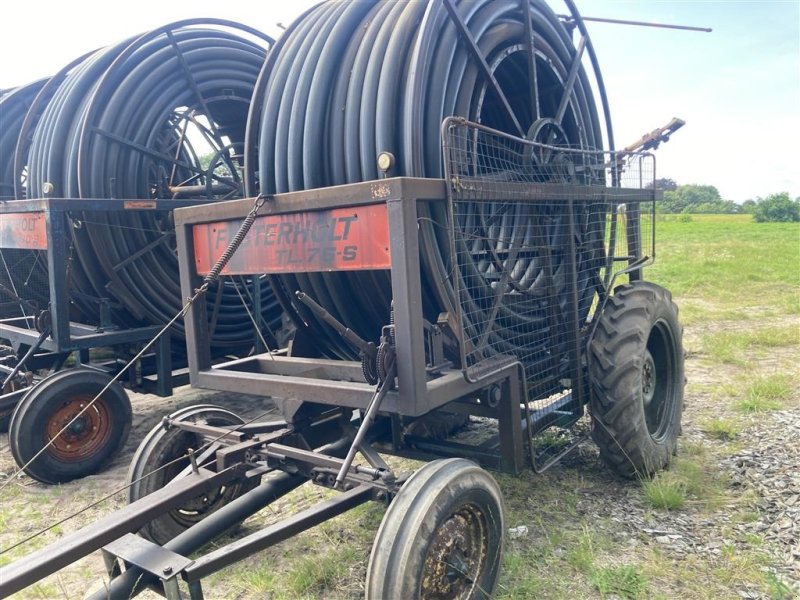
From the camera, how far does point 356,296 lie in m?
3.84

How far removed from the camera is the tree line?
5406cm

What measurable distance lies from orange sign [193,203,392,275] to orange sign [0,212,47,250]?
7.64ft

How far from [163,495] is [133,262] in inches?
144

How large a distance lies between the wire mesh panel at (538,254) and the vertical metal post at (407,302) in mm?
381

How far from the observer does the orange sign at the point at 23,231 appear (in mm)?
5412

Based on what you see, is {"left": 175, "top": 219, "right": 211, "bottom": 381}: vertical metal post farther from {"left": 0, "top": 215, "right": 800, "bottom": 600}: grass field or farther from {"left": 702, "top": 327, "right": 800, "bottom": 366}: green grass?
{"left": 702, "top": 327, "right": 800, "bottom": 366}: green grass

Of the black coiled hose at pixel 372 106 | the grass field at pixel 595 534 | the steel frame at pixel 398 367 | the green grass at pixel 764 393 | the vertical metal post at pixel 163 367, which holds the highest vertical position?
the black coiled hose at pixel 372 106

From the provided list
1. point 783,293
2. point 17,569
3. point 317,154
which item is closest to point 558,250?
point 317,154

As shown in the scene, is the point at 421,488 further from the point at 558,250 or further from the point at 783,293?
the point at 783,293

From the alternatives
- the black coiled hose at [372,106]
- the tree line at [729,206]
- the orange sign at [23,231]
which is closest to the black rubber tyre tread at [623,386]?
the black coiled hose at [372,106]

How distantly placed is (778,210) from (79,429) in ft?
193

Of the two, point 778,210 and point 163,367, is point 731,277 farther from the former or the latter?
point 778,210

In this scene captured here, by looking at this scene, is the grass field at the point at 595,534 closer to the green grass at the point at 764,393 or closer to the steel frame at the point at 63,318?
the green grass at the point at 764,393

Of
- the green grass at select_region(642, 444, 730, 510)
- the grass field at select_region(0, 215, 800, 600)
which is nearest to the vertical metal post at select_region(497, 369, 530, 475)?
the grass field at select_region(0, 215, 800, 600)
